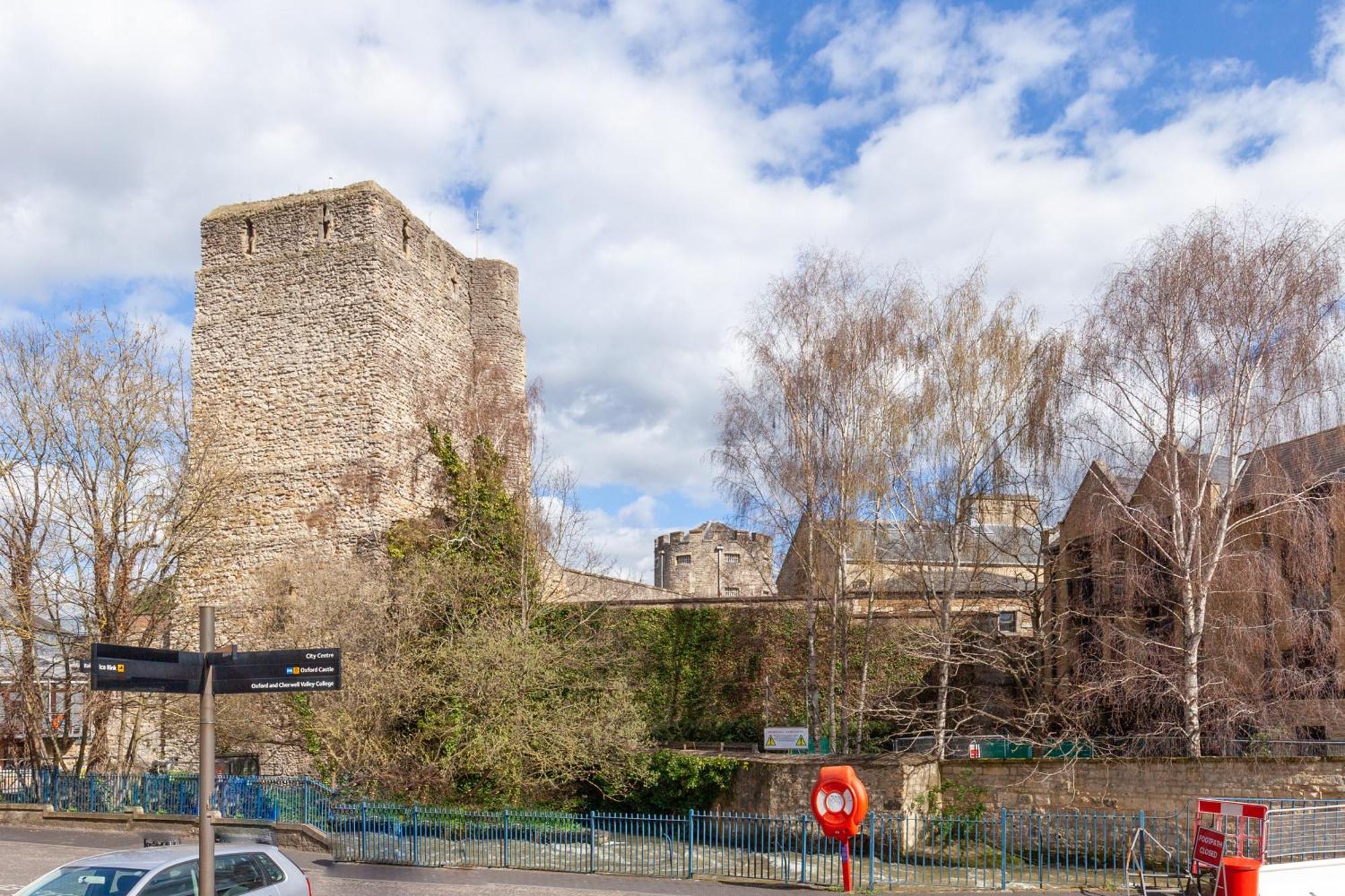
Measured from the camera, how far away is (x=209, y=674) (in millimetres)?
8312

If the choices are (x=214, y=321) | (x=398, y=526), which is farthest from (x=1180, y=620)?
(x=214, y=321)

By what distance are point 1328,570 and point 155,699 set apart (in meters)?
20.7

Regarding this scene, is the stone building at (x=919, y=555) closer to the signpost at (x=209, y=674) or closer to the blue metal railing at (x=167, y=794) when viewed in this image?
the blue metal railing at (x=167, y=794)

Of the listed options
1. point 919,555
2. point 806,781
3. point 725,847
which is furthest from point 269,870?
point 919,555

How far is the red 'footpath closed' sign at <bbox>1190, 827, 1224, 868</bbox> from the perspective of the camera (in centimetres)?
1270

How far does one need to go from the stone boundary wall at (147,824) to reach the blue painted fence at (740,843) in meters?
0.41

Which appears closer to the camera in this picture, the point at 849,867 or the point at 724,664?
the point at 849,867

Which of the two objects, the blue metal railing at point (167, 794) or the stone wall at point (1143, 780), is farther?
the blue metal railing at point (167, 794)

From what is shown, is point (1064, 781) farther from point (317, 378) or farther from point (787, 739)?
point (317, 378)

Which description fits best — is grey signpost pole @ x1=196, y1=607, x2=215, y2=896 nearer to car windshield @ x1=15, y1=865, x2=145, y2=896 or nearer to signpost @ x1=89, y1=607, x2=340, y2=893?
signpost @ x1=89, y1=607, x2=340, y2=893

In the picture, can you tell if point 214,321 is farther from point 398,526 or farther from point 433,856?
point 433,856

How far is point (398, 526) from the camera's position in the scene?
86.6 feet

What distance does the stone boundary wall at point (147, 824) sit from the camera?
17156mm

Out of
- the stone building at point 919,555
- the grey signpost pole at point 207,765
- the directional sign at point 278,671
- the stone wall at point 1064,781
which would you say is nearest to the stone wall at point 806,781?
the stone wall at point 1064,781
